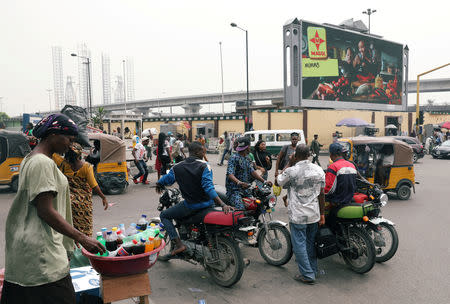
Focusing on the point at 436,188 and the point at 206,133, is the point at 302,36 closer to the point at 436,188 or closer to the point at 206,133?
the point at 206,133

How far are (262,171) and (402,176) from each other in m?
4.26

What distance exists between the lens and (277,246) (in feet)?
15.8

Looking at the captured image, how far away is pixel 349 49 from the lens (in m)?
33.2

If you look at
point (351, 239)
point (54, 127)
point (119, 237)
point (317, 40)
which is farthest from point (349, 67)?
point (54, 127)

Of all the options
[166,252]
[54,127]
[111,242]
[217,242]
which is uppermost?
[54,127]

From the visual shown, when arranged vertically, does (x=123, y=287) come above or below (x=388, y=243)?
above

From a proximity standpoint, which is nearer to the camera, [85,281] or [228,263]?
[85,281]

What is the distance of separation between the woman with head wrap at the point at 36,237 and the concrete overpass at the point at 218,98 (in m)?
49.5

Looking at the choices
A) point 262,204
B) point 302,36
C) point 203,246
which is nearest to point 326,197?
point 262,204

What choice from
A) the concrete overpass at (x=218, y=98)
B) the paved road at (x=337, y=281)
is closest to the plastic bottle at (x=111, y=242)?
the paved road at (x=337, y=281)

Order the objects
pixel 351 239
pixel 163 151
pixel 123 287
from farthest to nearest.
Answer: pixel 163 151, pixel 351 239, pixel 123 287

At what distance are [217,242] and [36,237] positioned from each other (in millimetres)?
2503

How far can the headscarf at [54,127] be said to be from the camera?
2.28 m

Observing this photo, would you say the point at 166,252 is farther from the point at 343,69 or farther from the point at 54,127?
the point at 343,69
